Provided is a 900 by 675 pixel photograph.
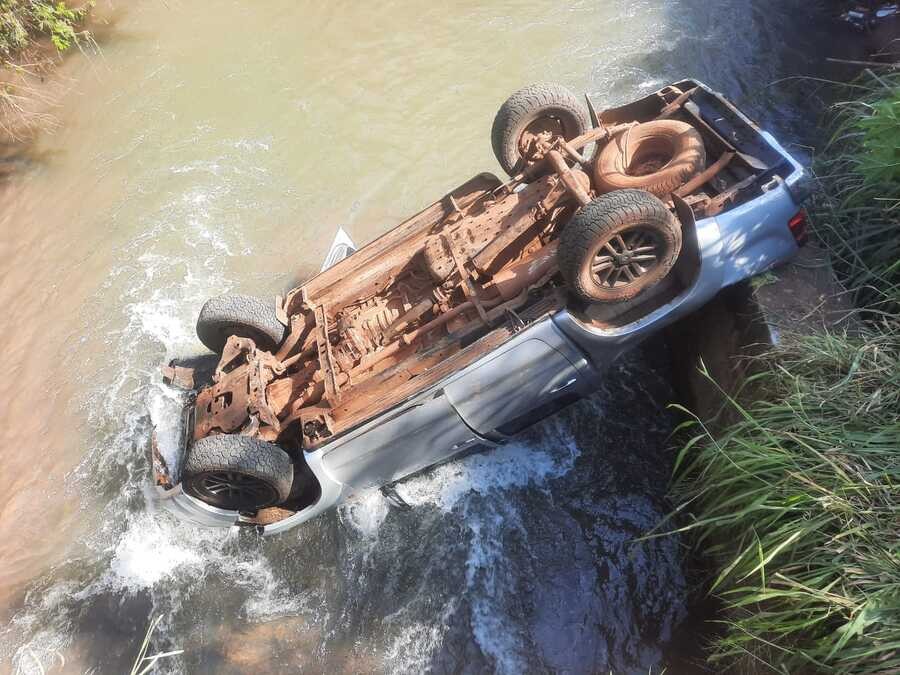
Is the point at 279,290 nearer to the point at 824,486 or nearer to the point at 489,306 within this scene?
the point at 489,306

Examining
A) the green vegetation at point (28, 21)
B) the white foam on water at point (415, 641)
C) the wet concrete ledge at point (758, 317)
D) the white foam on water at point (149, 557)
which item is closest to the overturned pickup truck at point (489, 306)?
the wet concrete ledge at point (758, 317)

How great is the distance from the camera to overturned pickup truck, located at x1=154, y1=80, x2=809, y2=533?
373 cm

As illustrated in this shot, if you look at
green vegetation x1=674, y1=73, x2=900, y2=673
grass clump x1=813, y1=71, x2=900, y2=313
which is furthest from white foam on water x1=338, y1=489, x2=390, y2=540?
grass clump x1=813, y1=71, x2=900, y2=313

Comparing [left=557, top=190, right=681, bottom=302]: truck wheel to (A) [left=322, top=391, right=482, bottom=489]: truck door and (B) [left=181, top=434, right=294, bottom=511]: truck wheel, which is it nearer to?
(A) [left=322, top=391, right=482, bottom=489]: truck door

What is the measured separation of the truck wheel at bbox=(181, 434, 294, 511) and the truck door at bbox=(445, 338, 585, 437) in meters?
1.31

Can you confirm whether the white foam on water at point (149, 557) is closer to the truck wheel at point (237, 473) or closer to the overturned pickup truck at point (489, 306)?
the overturned pickup truck at point (489, 306)

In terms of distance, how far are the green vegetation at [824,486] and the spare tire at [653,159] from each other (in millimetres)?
1229

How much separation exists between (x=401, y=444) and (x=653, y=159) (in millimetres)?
2794

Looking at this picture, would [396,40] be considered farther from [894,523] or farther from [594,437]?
[894,523]

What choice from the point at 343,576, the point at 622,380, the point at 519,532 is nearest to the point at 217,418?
the point at 343,576

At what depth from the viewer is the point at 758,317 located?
392 centimetres

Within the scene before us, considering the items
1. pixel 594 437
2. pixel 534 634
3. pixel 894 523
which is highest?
pixel 894 523

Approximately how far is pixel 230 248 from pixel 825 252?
5.91 meters

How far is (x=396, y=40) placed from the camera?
8.38 metres
